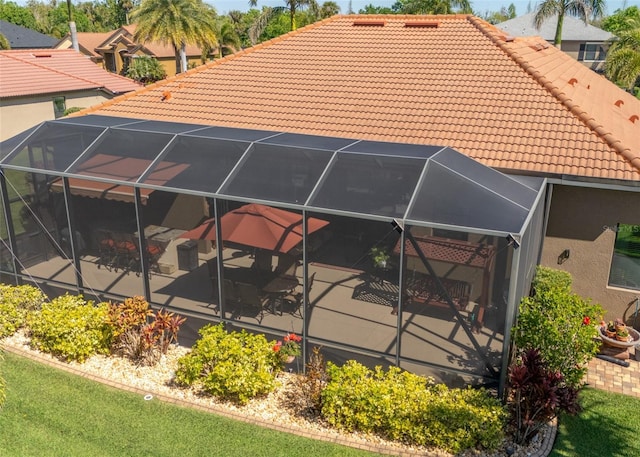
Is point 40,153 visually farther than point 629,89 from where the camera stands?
No

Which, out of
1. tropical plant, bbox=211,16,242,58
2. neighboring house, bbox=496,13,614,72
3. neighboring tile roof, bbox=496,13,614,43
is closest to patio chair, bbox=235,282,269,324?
tropical plant, bbox=211,16,242,58

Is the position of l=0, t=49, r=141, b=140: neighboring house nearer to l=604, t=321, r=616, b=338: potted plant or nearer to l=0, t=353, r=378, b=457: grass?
l=0, t=353, r=378, b=457: grass

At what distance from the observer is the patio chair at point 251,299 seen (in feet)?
36.5

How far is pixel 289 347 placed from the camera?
10.5m

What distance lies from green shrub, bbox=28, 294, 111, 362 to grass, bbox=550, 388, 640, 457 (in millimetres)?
8769

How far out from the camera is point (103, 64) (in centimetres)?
6788

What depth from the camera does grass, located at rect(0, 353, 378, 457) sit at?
334 inches

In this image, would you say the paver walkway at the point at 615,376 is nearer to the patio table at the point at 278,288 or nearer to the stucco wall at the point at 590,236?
the stucco wall at the point at 590,236

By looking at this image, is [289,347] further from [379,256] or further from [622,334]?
[622,334]

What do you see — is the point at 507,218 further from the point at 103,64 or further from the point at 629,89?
the point at 103,64

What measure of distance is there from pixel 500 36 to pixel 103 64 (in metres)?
60.9

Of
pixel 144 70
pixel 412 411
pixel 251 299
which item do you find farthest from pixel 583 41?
pixel 412 411

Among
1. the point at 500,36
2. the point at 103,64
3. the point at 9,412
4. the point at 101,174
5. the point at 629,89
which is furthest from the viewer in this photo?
the point at 103,64

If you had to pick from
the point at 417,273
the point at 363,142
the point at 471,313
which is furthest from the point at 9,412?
the point at 363,142
